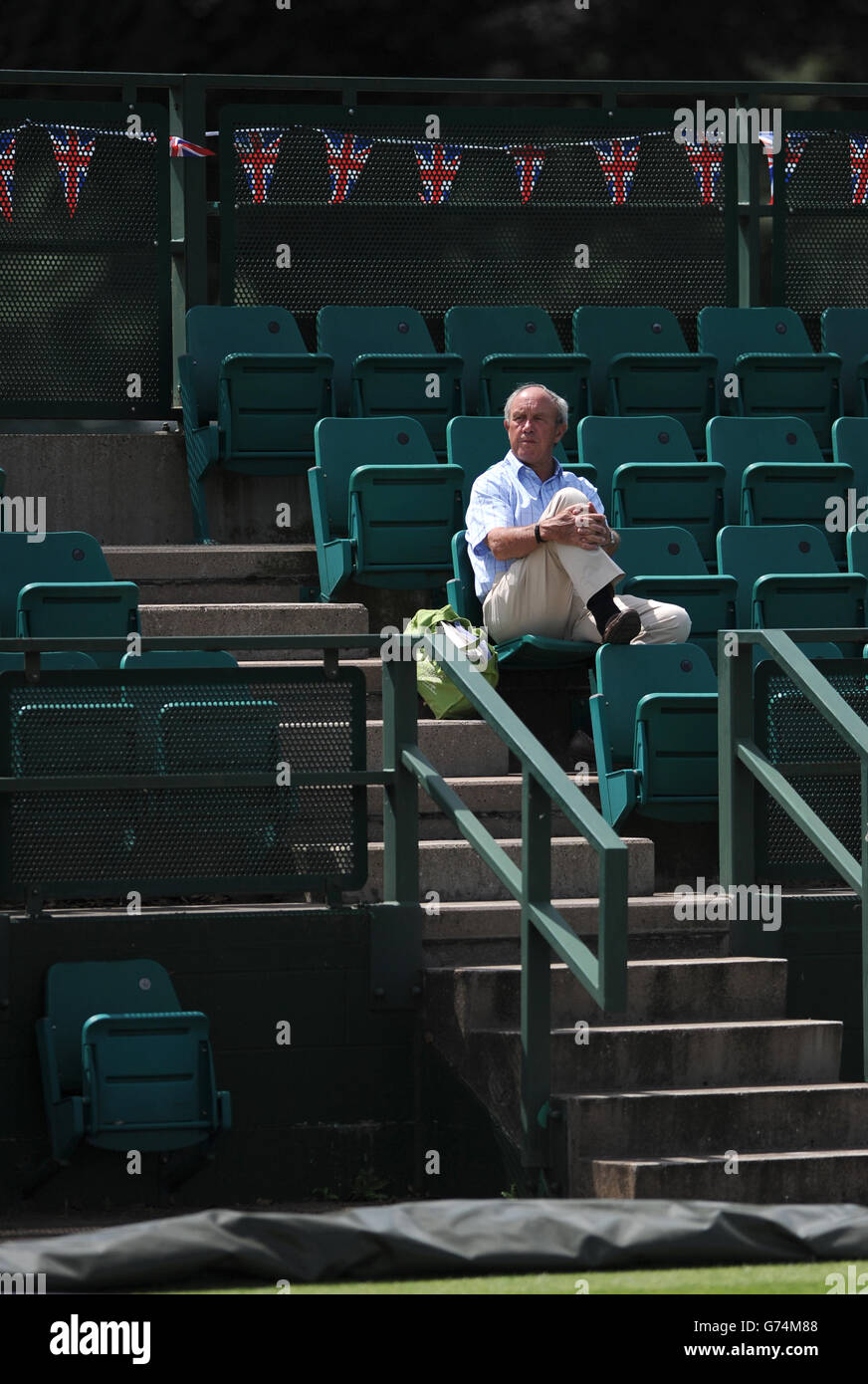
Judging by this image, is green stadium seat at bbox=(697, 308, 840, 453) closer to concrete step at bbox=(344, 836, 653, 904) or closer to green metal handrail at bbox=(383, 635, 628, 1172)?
concrete step at bbox=(344, 836, 653, 904)

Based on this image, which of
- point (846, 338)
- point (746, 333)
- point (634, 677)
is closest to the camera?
point (634, 677)

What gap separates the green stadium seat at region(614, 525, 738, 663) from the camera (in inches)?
340

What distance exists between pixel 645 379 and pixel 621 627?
2.77 meters

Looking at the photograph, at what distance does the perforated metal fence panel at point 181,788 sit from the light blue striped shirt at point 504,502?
1.41 m

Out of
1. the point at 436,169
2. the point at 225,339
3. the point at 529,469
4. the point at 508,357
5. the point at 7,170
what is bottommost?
the point at 529,469

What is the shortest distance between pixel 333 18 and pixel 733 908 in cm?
1163

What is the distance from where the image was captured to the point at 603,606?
814 cm

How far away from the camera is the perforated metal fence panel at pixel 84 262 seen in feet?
35.6

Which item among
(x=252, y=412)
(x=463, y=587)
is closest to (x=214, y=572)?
(x=252, y=412)

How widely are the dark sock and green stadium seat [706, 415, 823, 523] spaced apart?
1.92 m

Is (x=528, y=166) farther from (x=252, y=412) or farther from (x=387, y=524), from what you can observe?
(x=387, y=524)

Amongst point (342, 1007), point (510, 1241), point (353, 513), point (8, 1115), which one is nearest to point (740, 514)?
point (353, 513)

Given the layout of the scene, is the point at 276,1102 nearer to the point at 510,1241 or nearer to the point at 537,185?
the point at 510,1241
